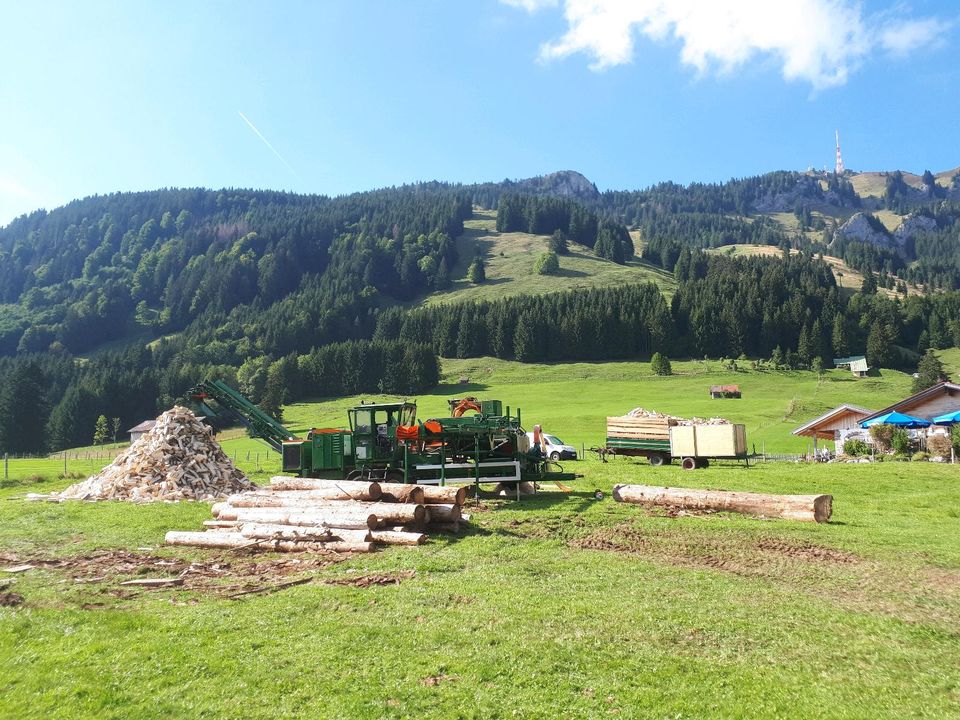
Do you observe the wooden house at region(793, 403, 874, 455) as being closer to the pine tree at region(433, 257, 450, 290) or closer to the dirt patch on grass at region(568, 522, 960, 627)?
the dirt patch on grass at region(568, 522, 960, 627)

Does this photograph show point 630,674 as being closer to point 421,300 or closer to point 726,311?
point 726,311

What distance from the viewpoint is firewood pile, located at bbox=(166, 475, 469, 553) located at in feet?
44.3

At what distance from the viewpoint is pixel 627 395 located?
8025 cm

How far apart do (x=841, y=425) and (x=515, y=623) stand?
42.1 m

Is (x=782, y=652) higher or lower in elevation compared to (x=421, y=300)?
lower

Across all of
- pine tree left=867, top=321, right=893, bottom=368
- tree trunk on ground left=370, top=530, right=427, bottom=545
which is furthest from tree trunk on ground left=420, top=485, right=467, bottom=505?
pine tree left=867, top=321, right=893, bottom=368

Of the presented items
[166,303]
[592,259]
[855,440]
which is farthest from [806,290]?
[166,303]

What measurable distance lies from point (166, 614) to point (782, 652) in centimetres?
817

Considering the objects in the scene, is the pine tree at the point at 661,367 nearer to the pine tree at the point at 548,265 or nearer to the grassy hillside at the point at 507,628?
the pine tree at the point at 548,265

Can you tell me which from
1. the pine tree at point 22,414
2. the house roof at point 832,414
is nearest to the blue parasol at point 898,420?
the house roof at point 832,414

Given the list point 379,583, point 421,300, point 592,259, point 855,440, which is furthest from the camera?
point 592,259

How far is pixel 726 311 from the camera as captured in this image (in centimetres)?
12019

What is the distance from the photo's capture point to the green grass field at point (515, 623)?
5.93 metres

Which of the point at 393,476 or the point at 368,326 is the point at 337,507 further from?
the point at 368,326
